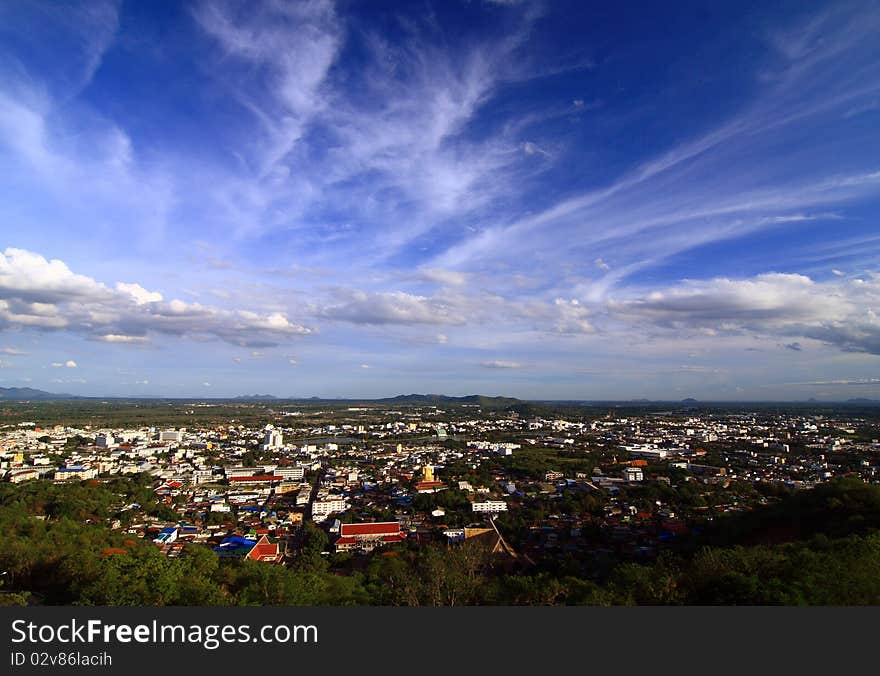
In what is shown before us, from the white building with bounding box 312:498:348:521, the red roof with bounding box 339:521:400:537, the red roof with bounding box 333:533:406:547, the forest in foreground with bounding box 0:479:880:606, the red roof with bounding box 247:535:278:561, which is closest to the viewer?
the forest in foreground with bounding box 0:479:880:606

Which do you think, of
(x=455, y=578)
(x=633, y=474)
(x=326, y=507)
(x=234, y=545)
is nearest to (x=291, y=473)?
(x=326, y=507)

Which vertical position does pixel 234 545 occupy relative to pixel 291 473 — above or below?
above

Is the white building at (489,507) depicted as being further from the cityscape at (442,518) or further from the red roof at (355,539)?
the red roof at (355,539)

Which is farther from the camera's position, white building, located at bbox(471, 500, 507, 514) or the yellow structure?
the yellow structure

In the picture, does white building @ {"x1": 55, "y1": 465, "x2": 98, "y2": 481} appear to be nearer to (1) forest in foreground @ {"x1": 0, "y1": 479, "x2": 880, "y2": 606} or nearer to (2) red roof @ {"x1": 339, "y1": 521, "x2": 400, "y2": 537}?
(1) forest in foreground @ {"x1": 0, "y1": 479, "x2": 880, "y2": 606}

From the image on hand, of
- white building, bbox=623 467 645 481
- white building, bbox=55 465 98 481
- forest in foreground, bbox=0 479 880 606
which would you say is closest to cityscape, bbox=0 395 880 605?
forest in foreground, bbox=0 479 880 606

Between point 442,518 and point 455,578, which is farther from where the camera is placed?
point 442,518

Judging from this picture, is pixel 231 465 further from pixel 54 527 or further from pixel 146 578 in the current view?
pixel 146 578

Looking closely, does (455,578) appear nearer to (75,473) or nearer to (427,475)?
(427,475)
